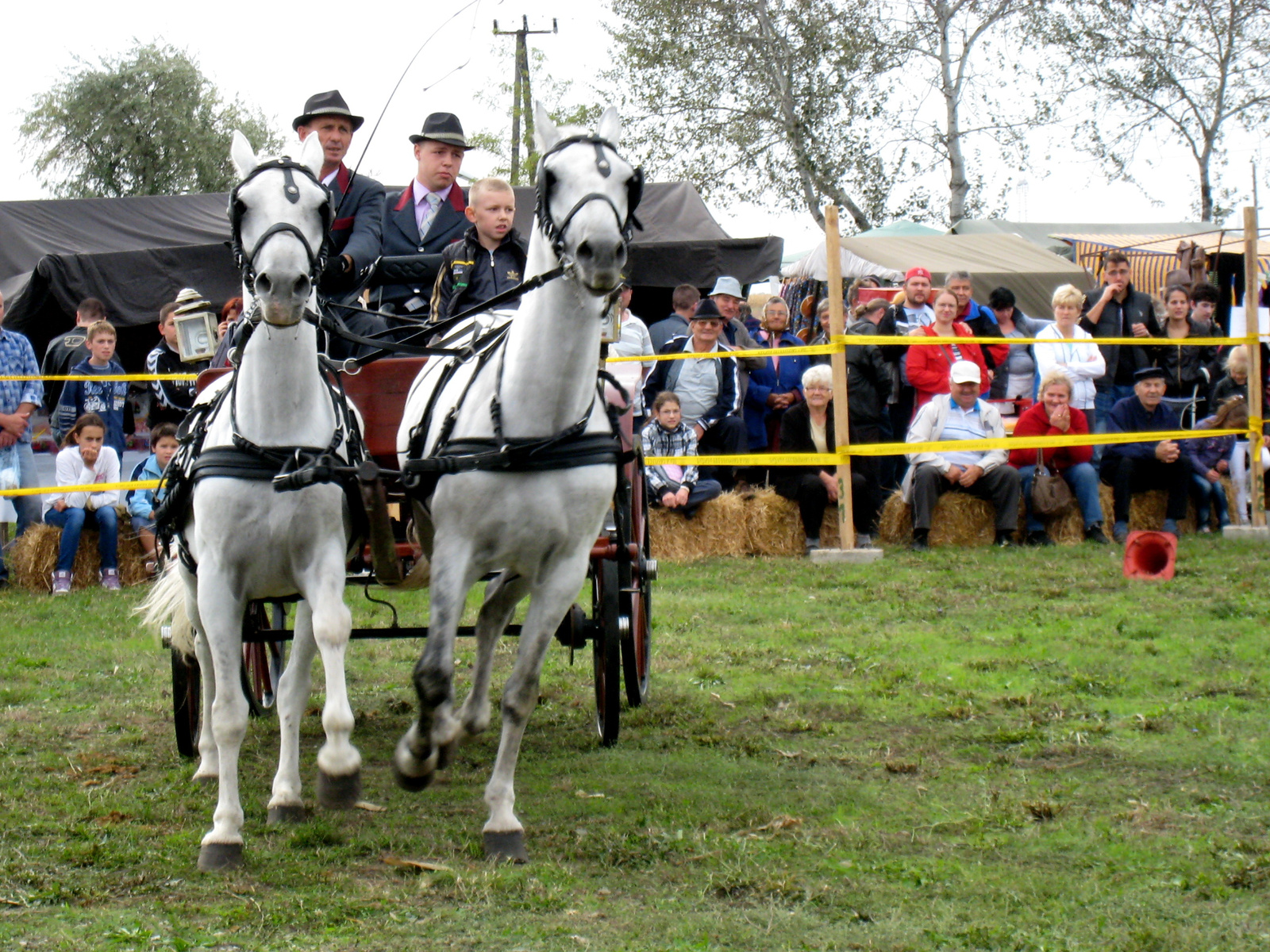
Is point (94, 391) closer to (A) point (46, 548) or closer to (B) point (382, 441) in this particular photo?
(A) point (46, 548)

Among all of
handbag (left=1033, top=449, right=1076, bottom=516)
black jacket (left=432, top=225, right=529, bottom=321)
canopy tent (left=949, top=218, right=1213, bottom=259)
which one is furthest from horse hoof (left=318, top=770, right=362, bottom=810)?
canopy tent (left=949, top=218, right=1213, bottom=259)

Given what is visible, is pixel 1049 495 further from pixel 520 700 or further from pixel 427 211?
pixel 520 700

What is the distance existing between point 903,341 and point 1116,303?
273cm

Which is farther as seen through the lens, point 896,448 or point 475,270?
point 896,448

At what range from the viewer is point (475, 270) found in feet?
17.6

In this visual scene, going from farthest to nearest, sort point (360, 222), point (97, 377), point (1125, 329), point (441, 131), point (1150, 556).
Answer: point (1125, 329)
point (97, 377)
point (1150, 556)
point (441, 131)
point (360, 222)

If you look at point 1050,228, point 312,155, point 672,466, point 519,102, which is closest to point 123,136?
point 519,102

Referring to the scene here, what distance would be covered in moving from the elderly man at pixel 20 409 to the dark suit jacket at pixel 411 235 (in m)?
5.05

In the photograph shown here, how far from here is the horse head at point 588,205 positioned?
3.51 metres

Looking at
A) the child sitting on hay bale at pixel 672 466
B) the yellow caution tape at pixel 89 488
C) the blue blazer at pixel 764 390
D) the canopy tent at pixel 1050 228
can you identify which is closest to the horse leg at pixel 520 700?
the child sitting on hay bale at pixel 672 466

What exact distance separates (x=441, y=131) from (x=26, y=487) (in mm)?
5841

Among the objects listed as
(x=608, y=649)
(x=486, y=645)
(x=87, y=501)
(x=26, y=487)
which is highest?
(x=26, y=487)

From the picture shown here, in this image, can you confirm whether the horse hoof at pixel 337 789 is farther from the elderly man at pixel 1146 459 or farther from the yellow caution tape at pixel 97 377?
the elderly man at pixel 1146 459

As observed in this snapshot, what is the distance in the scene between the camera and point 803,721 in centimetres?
562
